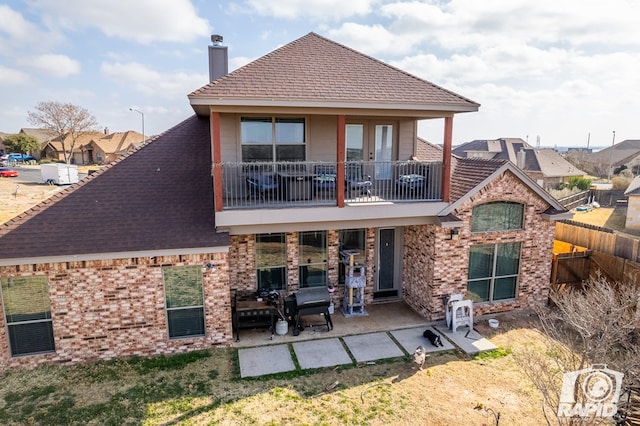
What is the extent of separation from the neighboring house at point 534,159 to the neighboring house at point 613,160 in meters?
16.8

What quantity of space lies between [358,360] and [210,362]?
319cm

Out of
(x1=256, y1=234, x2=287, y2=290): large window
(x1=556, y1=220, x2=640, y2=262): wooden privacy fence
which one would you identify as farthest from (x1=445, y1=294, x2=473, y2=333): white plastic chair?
(x1=556, y1=220, x2=640, y2=262): wooden privacy fence

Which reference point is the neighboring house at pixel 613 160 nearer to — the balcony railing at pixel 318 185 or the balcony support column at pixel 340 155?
the balcony railing at pixel 318 185

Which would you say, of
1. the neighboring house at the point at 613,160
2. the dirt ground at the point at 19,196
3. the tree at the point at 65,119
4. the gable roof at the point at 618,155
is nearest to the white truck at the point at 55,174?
the dirt ground at the point at 19,196

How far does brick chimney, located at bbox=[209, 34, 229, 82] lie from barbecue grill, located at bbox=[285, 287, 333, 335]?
26.2 feet

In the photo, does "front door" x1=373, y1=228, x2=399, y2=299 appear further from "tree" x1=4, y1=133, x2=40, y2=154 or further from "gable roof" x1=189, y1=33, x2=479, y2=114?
"tree" x1=4, y1=133, x2=40, y2=154

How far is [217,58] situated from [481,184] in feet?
30.4

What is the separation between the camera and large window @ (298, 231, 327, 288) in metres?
11.0

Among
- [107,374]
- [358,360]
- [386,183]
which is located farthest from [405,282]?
[107,374]

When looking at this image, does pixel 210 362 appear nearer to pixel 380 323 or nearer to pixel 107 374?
pixel 107 374

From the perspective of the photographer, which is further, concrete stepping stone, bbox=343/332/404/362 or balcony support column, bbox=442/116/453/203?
balcony support column, bbox=442/116/453/203

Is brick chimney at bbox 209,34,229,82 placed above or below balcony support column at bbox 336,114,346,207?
above

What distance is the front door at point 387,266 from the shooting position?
11.8 m

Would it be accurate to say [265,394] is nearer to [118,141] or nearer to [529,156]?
[529,156]
